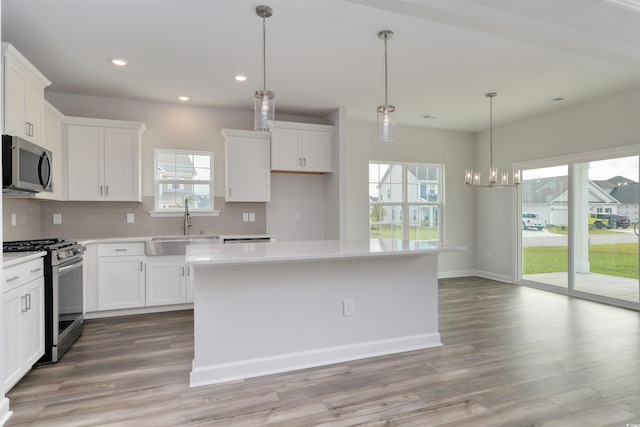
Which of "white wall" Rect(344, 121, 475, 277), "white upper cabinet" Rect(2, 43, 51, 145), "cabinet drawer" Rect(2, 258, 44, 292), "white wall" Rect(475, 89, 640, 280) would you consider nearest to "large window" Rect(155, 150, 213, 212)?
"white upper cabinet" Rect(2, 43, 51, 145)

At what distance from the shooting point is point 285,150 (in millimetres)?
4949

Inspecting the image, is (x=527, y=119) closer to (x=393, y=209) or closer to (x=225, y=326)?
(x=393, y=209)

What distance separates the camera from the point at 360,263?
9.75 feet

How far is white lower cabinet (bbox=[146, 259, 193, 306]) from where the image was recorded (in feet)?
14.0

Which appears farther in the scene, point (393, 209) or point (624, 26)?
point (393, 209)

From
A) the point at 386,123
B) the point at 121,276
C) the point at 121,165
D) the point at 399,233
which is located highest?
the point at 386,123

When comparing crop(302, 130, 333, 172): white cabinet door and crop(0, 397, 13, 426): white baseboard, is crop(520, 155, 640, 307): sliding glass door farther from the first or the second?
crop(0, 397, 13, 426): white baseboard

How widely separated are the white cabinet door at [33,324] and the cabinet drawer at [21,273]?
50 mm

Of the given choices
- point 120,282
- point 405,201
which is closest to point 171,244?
point 120,282

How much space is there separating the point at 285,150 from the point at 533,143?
3899 mm

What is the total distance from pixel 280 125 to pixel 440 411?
3.84 metres

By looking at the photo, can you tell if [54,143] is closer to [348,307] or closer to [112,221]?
[112,221]

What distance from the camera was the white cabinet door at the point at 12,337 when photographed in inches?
90.0

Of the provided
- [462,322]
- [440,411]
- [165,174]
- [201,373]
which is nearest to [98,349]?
[201,373]
